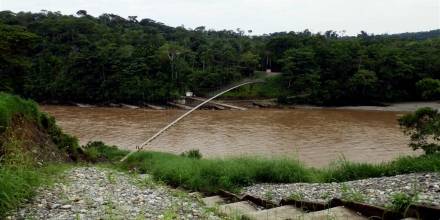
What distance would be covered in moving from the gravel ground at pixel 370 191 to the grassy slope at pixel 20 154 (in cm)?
507

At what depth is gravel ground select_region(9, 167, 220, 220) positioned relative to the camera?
6.88m

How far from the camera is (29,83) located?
72812 millimetres

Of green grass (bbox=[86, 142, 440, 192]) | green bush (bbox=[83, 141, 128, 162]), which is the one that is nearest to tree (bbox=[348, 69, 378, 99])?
green bush (bbox=[83, 141, 128, 162])

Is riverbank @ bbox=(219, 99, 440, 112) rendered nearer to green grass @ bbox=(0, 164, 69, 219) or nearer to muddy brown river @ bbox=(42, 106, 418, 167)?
muddy brown river @ bbox=(42, 106, 418, 167)

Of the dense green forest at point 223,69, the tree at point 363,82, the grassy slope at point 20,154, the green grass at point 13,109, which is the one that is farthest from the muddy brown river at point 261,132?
the green grass at point 13,109

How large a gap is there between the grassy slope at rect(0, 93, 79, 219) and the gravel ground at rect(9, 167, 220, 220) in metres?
0.25

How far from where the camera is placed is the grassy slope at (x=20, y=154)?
6980 mm

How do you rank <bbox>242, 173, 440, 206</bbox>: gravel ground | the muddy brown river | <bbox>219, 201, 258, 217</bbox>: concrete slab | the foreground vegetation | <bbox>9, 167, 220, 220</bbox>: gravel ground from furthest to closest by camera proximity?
the muddy brown river < the foreground vegetation < <bbox>219, 201, 258, 217</bbox>: concrete slab < <bbox>242, 173, 440, 206</bbox>: gravel ground < <bbox>9, 167, 220, 220</bbox>: gravel ground

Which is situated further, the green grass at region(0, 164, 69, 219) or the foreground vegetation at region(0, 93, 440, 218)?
the foreground vegetation at region(0, 93, 440, 218)

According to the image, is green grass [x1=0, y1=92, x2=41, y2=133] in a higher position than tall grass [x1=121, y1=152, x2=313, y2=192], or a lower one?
higher

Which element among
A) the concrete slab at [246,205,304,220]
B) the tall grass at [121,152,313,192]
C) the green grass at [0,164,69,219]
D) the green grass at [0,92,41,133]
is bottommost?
the tall grass at [121,152,313,192]

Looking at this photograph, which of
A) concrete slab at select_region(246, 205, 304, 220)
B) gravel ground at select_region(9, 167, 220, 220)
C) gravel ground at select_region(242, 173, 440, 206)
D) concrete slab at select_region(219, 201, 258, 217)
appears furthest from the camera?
concrete slab at select_region(219, 201, 258, 217)

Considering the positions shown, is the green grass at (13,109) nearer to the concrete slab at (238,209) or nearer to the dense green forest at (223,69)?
the concrete slab at (238,209)

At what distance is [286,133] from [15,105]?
26571 millimetres
